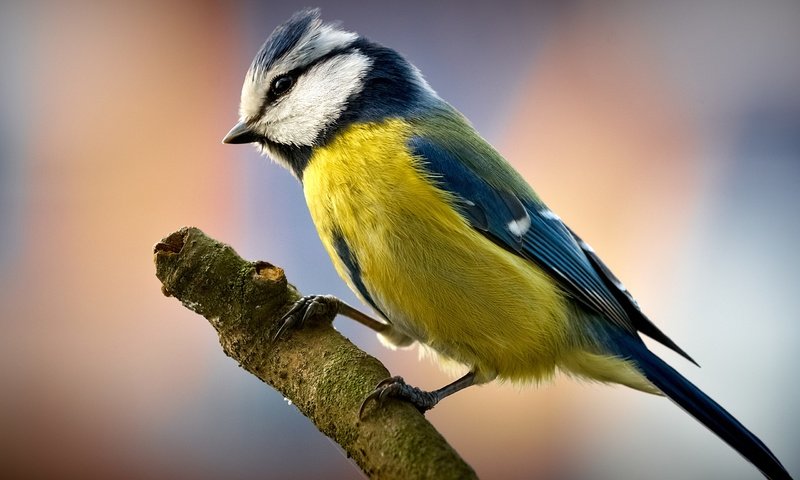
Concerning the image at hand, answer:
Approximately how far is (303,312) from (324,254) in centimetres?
46

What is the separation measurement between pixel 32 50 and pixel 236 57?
34 centimetres

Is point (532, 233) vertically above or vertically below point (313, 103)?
below

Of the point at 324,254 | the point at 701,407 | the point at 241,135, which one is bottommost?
the point at 701,407

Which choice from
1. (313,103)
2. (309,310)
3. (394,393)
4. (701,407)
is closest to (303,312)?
(309,310)

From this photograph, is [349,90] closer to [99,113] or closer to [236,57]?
[236,57]

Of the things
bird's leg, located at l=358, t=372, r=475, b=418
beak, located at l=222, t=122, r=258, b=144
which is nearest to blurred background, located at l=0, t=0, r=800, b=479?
beak, located at l=222, t=122, r=258, b=144

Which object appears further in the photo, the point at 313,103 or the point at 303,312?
the point at 313,103

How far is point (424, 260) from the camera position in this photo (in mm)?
667

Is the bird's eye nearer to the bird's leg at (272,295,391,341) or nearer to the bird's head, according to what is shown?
the bird's head

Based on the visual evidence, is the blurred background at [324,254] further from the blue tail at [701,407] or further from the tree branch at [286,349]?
the tree branch at [286,349]

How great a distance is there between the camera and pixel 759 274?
1210mm

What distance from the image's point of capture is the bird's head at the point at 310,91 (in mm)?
766

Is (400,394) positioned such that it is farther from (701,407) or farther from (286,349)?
(701,407)

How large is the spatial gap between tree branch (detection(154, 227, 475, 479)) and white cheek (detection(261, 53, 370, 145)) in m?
0.23
